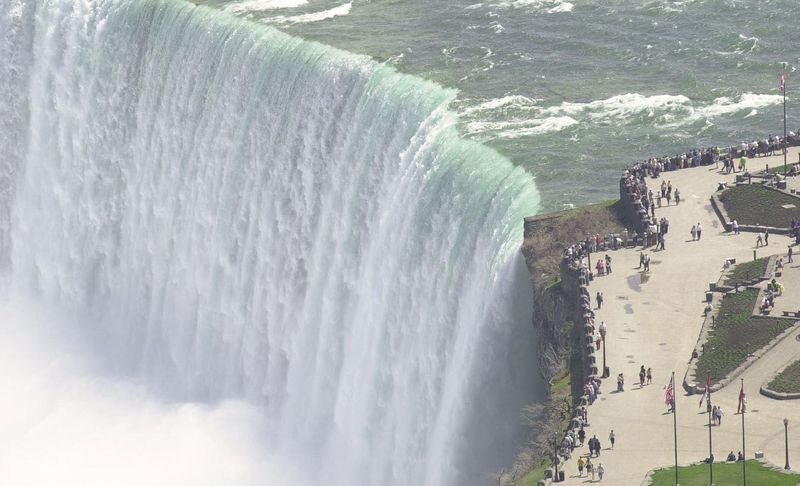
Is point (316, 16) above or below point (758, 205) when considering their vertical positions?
above

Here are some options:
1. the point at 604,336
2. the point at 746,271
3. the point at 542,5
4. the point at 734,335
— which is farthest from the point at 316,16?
the point at 734,335

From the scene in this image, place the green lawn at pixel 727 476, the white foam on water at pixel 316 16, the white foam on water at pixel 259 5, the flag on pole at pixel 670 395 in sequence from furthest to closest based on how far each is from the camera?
the white foam on water at pixel 259 5 → the white foam on water at pixel 316 16 → the flag on pole at pixel 670 395 → the green lawn at pixel 727 476

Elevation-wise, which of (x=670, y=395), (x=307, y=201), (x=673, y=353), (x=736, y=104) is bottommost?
(x=670, y=395)

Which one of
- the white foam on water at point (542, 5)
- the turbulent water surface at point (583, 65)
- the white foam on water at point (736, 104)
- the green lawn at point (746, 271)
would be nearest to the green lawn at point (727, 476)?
the green lawn at point (746, 271)

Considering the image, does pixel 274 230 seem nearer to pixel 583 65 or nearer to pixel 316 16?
pixel 583 65

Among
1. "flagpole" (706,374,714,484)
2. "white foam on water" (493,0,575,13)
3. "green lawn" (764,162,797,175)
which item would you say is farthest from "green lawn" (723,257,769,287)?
"white foam on water" (493,0,575,13)

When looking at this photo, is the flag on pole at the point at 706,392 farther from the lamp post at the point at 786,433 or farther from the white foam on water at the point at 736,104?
the white foam on water at the point at 736,104

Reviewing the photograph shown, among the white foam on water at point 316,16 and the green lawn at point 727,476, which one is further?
the white foam on water at point 316,16

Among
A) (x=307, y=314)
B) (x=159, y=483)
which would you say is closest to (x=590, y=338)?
(x=307, y=314)
